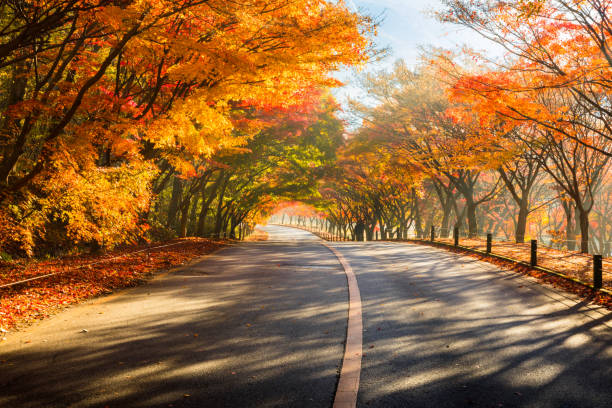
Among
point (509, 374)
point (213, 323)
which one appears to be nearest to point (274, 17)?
point (213, 323)

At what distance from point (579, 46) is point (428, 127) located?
12087 mm

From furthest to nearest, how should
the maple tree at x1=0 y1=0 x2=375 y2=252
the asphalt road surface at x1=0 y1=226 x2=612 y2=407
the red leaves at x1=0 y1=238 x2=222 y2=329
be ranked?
1. the maple tree at x1=0 y1=0 x2=375 y2=252
2. the red leaves at x1=0 y1=238 x2=222 y2=329
3. the asphalt road surface at x1=0 y1=226 x2=612 y2=407

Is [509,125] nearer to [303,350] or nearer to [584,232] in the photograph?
[584,232]

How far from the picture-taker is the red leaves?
7.43 meters

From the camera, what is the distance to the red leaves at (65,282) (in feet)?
24.4

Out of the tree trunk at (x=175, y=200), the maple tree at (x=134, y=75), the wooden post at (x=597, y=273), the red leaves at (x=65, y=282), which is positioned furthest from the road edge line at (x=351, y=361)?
the tree trunk at (x=175, y=200)

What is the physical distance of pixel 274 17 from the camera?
1024 cm

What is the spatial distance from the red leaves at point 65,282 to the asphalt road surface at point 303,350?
525 millimetres

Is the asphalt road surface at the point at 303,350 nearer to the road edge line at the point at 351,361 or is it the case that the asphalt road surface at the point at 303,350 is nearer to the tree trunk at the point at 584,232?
the road edge line at the point at 351,361

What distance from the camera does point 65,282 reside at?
950cm

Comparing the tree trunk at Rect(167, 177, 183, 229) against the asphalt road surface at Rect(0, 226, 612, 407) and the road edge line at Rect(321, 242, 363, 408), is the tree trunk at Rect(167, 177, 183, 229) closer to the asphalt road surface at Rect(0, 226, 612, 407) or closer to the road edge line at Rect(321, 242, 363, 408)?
the asphalt road surface at Rect(0, 226, 612, 407)

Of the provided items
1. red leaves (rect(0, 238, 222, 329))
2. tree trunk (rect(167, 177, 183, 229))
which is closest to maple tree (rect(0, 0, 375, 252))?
red leaves (rect(0, 238, 222, 329))

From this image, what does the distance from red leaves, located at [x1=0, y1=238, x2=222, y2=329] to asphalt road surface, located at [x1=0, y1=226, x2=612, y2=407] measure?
0.53 meters

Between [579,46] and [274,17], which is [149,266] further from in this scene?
[579,46]
